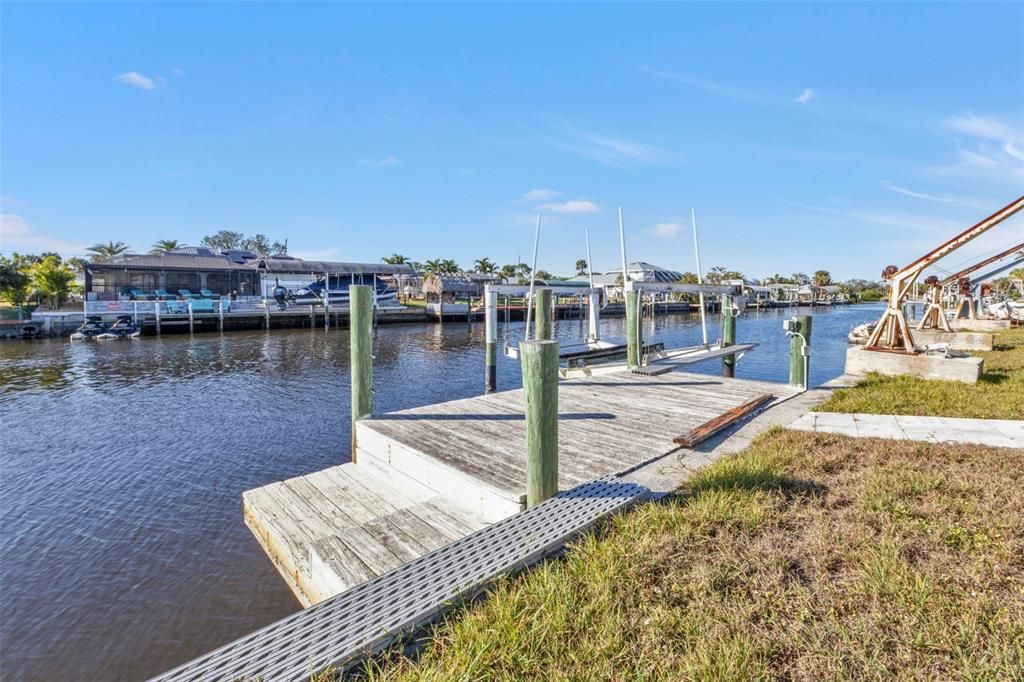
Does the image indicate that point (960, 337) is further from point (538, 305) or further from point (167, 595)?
point (167, 595)

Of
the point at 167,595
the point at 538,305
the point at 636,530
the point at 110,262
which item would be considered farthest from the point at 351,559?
the point at 110,262

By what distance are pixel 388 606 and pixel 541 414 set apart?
1760mm

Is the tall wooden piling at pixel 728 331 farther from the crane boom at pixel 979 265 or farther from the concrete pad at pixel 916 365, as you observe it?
the crane boom at pixel 979 265

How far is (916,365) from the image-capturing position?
9430 mm

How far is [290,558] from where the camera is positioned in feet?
16.0

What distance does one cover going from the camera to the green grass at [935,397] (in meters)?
6.67

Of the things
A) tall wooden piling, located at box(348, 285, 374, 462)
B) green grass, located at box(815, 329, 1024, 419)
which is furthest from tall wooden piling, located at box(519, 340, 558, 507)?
green grass, located at box(815, 329, 1024, 419)

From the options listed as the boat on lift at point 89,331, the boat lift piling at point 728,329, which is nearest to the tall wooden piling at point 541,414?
the boat lift piling at point 728,329

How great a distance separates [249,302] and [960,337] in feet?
129

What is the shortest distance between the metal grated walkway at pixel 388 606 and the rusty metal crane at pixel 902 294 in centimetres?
964

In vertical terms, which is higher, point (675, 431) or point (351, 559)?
point (675, 431)

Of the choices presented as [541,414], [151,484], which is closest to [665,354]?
[541,414]

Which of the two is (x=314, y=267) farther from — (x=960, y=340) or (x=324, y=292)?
(x=960, y=340)

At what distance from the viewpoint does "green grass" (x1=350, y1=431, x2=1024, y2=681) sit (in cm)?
218
